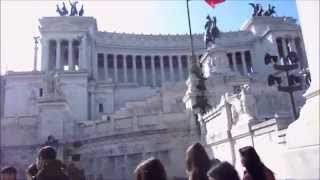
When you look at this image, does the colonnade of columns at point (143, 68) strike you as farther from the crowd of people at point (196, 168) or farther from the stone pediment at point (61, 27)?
the crowd of people at point (196, 168)

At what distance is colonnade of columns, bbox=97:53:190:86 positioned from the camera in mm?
70125

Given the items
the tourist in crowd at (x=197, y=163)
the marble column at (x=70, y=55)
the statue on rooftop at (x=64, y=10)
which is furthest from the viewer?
the statue on rooftop at (x=64, y=10)

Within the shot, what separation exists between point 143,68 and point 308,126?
67.8 metres

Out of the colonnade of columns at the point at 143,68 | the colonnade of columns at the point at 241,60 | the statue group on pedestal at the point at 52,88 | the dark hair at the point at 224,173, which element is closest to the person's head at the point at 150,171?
the dark hair at the point at 224,173

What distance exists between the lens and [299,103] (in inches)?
1125

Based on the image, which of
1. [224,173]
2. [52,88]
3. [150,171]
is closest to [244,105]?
[150,171]

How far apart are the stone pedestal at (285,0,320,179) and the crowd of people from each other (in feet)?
1.27

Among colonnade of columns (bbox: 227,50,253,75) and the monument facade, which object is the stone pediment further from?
colonnade of columns (bbox: 227,50,253,75)

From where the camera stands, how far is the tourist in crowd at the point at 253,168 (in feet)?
14.7

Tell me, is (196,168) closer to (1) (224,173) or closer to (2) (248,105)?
(1) (224,173)

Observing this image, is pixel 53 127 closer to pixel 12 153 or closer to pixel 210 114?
pixel 12 153

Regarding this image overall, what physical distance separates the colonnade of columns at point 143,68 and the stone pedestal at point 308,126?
65.0 meters

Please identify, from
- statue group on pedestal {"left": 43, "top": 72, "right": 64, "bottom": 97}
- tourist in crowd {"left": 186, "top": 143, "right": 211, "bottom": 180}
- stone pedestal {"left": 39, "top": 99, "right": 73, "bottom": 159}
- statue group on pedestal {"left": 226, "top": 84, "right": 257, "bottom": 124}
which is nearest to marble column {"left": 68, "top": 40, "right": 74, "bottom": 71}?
statue group on pedestal {"left": 43, "top": 72, "right": 64, "bottom": 97}

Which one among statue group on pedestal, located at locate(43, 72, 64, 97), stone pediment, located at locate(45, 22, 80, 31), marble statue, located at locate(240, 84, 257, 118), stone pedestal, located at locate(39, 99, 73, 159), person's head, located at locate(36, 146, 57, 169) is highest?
stone pediment, located at locate(45, 22, 80, 31)
